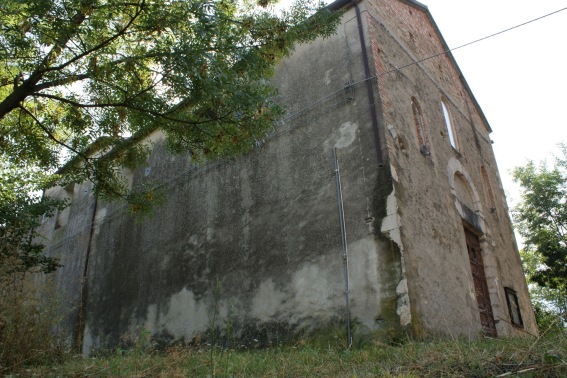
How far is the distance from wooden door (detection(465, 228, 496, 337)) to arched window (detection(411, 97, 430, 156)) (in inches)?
94.9

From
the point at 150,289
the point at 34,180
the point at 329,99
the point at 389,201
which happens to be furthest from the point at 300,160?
the point at 34,180

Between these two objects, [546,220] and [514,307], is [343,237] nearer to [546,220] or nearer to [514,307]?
[514,307]

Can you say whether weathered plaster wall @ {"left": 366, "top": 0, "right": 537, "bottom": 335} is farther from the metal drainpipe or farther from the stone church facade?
the metal drainpipe

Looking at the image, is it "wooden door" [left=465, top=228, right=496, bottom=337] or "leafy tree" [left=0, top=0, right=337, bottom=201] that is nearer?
"leafy tree" [left=0, top=0, right=337, bottom=201]

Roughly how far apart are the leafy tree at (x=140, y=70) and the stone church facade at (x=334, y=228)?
2018mm

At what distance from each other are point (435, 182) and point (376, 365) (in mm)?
5795

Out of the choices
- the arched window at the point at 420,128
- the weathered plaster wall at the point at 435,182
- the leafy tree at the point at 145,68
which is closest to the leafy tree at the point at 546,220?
the weathered plaster wall at the point at 435,182

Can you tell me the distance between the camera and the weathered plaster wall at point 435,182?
7933 millimetres

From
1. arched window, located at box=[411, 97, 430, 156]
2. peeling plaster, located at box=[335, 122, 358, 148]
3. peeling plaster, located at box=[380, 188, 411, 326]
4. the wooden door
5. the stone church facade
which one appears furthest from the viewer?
the wooden door

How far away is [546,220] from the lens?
19375mm

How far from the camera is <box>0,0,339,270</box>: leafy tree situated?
6016 millimetres

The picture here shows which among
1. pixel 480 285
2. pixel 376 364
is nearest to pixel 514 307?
pixel 480 285

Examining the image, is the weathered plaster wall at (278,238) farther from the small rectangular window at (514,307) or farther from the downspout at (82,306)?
the small rectangular window at (514,307)

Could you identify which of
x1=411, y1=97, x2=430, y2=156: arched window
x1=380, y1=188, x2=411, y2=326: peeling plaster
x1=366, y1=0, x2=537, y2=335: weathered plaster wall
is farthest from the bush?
x1=411, y1=97, x2=430, y2=156: arched window
